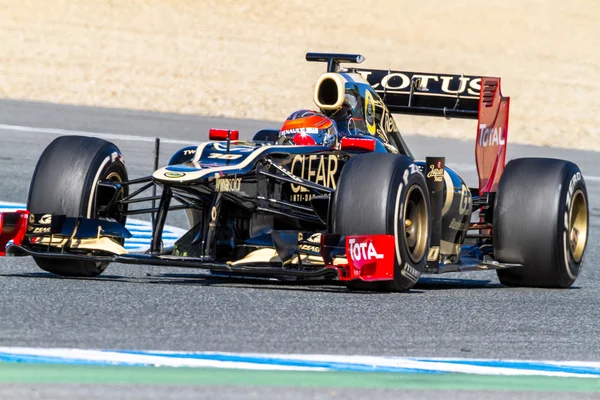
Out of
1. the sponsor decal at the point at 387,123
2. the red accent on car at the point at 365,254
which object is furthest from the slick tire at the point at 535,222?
the red accent on car at the point at 365,254

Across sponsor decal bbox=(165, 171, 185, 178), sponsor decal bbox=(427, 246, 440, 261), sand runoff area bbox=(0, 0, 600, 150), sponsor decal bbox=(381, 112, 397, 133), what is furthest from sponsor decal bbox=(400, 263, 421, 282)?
sand runoff area bbox=(0, 0, 600, 150)

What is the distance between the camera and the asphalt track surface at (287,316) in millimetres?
5602

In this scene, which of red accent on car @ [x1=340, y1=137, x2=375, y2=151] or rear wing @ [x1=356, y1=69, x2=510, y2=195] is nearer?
red accent on car @ [x1=340, y1=137, x2=375, y2=151]

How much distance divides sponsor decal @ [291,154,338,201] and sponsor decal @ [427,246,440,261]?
0.85m

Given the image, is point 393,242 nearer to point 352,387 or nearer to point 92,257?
point 92,257

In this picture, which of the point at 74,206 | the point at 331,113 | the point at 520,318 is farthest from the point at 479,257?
the point at 74,206

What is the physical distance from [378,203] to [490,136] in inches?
118

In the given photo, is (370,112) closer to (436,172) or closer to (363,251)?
(436,172)

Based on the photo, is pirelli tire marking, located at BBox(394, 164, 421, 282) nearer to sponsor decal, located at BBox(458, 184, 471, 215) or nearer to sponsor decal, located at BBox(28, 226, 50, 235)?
sponsor decal, located at BBox(458, 184, 471, 215)

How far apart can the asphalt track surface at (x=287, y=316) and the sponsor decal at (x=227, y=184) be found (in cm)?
65

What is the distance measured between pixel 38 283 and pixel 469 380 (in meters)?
3.60

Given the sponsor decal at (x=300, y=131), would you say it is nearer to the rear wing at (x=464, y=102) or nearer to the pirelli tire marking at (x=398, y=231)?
the pirelli tire marking at (x=398, y=231)

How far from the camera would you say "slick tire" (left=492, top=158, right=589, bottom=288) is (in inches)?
356

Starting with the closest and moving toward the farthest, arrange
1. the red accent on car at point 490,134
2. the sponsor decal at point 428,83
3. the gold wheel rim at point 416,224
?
the gold wheel rim at point 416,224
the red accent on car at point 490,134
the sponsor decal at point 428,83
